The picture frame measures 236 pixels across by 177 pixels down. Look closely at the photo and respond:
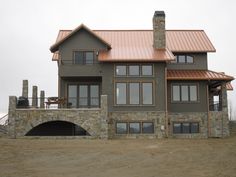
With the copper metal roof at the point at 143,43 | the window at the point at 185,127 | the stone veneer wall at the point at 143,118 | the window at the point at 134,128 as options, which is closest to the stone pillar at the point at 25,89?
the copper metal roof at the point at 143,43

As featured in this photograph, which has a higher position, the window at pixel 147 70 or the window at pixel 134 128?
the window at pixel 147 70

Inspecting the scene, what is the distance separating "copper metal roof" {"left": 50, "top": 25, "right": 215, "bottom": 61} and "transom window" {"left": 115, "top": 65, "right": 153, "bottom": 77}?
720 mm

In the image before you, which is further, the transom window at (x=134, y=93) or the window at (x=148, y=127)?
the transom window at (x=134, y=93)

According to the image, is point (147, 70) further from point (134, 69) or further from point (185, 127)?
point (185, 127)

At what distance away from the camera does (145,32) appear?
38125 millimetres

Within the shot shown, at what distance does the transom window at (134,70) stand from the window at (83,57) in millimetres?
2299

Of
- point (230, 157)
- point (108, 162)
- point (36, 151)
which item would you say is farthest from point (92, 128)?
point (230, 157)

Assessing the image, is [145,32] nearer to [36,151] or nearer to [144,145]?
[144,145]

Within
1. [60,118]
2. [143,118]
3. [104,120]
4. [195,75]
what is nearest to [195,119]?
[195,75]

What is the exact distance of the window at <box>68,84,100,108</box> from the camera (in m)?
32.7

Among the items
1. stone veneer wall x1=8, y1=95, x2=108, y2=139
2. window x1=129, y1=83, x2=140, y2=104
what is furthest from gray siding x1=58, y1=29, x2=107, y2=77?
stone veneer wall x1=8, y1=95, x2=108, y2=139

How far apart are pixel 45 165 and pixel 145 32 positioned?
21.3 m

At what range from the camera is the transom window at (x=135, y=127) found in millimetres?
31172

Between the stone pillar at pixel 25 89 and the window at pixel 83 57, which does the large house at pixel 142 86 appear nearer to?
the window at pixel 83 57
